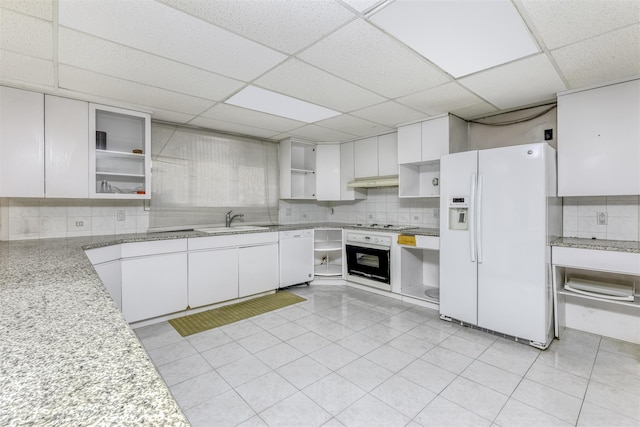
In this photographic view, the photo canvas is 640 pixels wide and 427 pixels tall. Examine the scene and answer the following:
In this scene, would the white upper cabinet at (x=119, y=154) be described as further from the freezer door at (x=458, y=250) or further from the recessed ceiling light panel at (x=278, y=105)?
the freezer door at (x=458, y=250)

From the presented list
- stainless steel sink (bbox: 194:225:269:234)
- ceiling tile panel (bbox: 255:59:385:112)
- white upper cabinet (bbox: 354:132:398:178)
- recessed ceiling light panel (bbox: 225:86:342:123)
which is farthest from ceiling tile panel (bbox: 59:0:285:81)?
white upper cabinet (bbox: 354:132:398:178)

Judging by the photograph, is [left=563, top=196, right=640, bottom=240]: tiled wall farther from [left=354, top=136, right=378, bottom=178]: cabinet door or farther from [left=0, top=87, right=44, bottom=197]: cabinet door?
[left=0, top=87, right=44, bottom=197]: cabinet door

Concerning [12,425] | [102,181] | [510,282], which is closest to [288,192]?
[102,181]

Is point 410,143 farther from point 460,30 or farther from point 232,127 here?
point 232,127

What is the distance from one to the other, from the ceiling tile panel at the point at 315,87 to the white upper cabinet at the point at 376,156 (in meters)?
1.23

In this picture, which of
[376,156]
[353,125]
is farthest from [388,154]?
[353,125]

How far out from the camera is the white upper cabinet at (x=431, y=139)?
136 inches

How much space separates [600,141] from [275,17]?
9.50 ft

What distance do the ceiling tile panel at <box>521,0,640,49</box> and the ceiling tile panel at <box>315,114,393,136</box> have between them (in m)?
1.98

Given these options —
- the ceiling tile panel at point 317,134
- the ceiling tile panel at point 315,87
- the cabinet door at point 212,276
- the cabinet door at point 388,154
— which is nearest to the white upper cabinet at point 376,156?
the cabinet door at point 388,154

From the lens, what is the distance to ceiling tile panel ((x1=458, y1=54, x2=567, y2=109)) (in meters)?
2.30

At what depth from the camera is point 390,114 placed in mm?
3455

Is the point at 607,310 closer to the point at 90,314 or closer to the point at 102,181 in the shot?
the point at 90,314

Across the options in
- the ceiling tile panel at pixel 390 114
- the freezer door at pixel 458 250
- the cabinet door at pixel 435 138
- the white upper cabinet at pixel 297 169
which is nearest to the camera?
the freezer door at pixel 458 250
